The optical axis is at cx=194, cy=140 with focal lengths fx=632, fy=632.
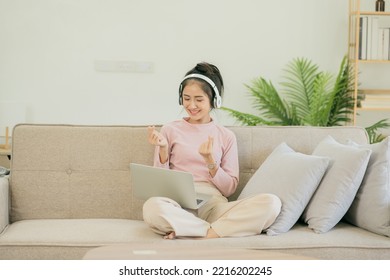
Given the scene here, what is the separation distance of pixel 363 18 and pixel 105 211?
280 centimetres

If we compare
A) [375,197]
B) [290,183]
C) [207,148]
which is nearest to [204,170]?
[207,148]

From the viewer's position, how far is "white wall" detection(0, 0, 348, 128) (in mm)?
4688

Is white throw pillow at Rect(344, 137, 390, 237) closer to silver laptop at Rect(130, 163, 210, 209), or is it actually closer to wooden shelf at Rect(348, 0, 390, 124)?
silver laptop at Rect(130, 163, 210, 209)

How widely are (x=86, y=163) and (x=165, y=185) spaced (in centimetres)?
45

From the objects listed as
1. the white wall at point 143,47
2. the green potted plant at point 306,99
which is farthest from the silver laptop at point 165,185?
the white wall at point 143,47

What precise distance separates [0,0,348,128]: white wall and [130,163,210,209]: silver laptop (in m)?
2.33

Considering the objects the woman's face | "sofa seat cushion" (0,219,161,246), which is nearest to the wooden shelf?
the woman's face

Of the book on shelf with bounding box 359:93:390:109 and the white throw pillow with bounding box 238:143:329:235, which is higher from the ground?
the book on shelf with bounding box 359:93:390:109

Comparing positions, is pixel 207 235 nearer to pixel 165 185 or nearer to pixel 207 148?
pixel 165 185

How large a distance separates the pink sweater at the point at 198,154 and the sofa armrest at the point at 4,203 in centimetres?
61

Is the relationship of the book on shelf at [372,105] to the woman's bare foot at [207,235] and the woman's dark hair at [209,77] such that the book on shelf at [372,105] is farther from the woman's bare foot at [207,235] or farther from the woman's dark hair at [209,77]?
the woman's bare foot at [207,235]

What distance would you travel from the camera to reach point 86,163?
8.79 ft

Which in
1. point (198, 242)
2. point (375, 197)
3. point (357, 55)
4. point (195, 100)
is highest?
point (357, 55)

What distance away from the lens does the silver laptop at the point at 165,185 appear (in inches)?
91.7
